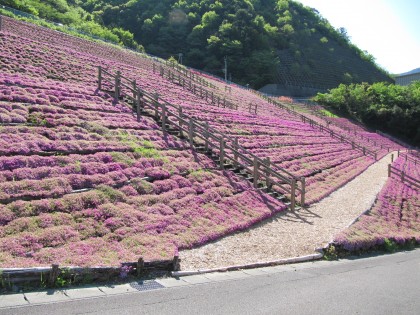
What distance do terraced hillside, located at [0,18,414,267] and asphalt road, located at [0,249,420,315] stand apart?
5.29 feet

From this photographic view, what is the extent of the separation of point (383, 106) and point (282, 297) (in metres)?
69.0

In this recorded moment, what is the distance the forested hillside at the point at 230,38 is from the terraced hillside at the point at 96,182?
6937 centimetres

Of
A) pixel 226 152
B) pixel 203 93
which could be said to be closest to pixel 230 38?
pixel 203 93

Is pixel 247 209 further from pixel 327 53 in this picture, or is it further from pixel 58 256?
pixel 327 53

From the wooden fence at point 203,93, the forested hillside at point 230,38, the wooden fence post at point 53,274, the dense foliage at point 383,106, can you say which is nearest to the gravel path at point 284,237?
the wooden fence post at point 53,274

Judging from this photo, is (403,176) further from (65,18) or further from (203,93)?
(65,18)

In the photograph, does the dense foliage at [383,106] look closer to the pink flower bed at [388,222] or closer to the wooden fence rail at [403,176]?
the wooden fence rail at [403,176]

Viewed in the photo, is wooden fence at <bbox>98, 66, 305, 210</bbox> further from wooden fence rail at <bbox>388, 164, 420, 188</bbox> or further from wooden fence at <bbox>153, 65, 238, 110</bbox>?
wooden fence at <bbox>153, 65, 238, 110</bbox>

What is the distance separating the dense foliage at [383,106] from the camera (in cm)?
6662

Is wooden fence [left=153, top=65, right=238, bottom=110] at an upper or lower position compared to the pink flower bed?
upper

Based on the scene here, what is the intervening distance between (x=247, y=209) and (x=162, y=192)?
3.30 meters

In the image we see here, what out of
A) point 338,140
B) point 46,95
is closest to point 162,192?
point 46,95

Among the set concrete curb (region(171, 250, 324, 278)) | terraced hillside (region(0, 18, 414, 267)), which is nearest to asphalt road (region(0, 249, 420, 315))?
concrete curb (region(171, 250, 324, 278))

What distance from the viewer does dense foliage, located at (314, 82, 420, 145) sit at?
219 ft
